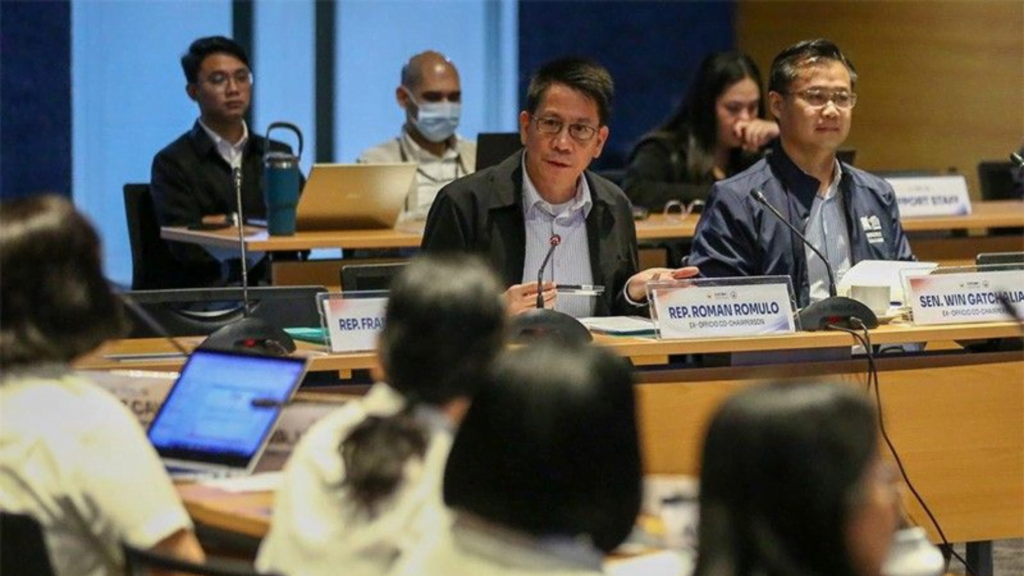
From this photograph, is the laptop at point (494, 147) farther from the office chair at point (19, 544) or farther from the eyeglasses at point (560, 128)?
the office chair at point (19, 544)

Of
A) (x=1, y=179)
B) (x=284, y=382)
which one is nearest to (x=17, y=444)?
(x=284, y=382)

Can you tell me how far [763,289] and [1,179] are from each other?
5.91 meters

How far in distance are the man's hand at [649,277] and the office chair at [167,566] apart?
176 cm

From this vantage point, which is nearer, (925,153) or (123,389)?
(123,389)

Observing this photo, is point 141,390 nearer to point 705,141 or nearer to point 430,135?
point 430,135

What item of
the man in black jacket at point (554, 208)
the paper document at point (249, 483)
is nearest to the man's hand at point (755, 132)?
the man in black jacket at point (554, 208)

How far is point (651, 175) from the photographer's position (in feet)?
21.7

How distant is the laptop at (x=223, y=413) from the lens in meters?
2.86

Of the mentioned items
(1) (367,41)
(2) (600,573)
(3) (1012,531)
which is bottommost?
(3) (1012,531)

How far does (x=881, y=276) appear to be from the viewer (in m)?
4.04

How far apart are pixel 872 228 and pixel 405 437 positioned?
8.20 ft

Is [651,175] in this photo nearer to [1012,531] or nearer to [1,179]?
[1012,531]

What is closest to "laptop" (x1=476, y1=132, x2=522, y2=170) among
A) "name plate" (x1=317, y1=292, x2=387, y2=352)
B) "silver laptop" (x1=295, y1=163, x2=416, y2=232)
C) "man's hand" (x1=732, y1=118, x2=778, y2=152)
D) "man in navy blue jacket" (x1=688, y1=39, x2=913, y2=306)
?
"silver laptop" (x1=295, y1=163, x2=416, y2=232)

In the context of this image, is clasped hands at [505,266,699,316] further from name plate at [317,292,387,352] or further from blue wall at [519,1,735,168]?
blue wall at [519,1,735,168]
